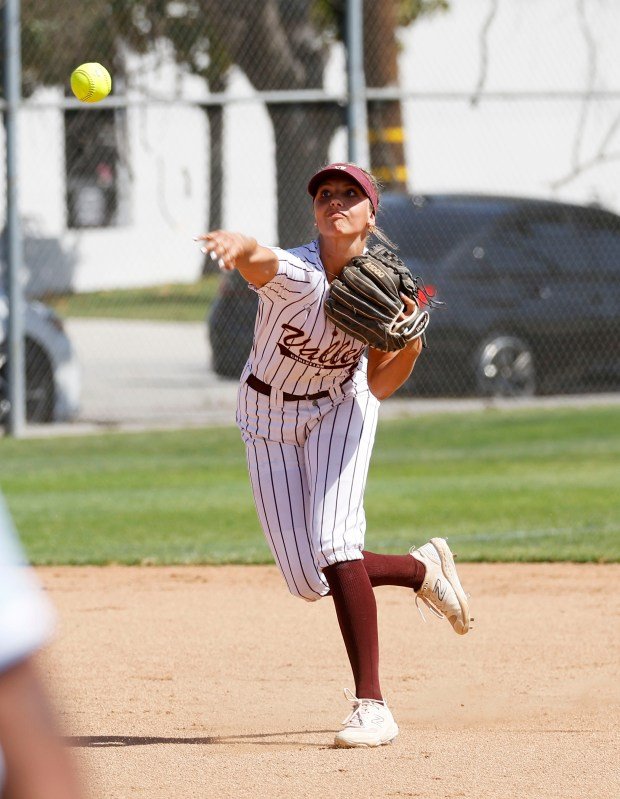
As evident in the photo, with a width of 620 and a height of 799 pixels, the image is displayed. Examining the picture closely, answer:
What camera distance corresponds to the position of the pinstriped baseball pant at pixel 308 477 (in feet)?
13.4

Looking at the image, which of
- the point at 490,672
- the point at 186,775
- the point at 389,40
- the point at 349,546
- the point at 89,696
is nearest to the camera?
the point at 186,775

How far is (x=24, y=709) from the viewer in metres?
1.26

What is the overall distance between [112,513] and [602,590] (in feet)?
11.1

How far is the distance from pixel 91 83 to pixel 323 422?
1.87 m

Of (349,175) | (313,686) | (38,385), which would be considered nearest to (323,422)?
(349,175)

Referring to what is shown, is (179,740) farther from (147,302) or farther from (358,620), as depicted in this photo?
Result: (147,302)

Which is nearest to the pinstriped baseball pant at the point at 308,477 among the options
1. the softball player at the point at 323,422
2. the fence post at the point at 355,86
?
the softball player at the point at 323,422

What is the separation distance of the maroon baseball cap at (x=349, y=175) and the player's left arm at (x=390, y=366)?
32 centimetres

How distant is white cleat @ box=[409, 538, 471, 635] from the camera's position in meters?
4.47

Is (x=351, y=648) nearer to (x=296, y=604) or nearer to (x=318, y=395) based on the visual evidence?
(x=318, y=395)

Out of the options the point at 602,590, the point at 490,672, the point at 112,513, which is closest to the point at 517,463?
the point at 112,513

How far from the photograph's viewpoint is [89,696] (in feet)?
15.7

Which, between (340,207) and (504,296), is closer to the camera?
(340,207)

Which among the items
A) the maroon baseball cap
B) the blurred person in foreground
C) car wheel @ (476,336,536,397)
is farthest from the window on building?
the blurred person in foreground
